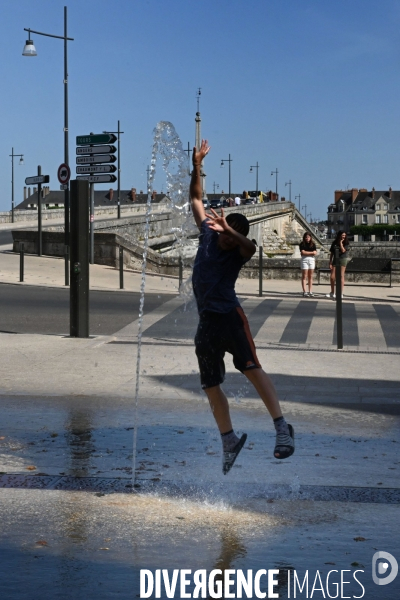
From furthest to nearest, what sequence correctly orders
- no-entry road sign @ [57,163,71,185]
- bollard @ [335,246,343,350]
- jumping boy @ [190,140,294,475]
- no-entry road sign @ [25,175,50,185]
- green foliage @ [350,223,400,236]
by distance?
green foliage @ [350,223,400,236], no-entry road sign @ [25,175,50,185], no-entry road sign @ [57,163,71,185], bollard @ [335,246,343,350], jumping boy @ [190,140,294,475]

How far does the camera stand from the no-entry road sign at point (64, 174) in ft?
83.3

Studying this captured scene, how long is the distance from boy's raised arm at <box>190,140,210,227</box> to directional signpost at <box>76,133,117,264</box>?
12317 millimetres

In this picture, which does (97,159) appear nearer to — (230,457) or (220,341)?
(220,341)

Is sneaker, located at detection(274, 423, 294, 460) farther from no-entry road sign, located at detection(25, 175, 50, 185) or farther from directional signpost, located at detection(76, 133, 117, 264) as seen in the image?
no-entry road sign, located at detection(25, 175, 50, 185)

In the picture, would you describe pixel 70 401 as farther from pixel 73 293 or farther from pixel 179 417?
pixel 73 293

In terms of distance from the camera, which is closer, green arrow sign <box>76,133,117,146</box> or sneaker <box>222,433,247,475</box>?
sneaker <box>222,433,247,475</box>

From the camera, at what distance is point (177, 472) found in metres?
5.38

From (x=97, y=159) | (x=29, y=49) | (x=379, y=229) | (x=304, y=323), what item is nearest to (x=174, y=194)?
(x=304, y=323)

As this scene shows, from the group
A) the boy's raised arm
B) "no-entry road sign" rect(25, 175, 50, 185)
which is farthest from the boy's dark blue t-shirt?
"no-entry road sign" rect(25, 175, 50, 185)

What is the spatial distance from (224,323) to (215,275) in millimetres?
272

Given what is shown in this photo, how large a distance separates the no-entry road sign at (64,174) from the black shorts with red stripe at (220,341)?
2084cm

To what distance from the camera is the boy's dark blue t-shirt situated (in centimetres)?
508

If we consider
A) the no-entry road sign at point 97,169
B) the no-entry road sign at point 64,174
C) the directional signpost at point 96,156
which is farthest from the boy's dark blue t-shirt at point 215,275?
the no-entry road sign at point 64,174

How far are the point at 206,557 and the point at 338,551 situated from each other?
58 centimetres
